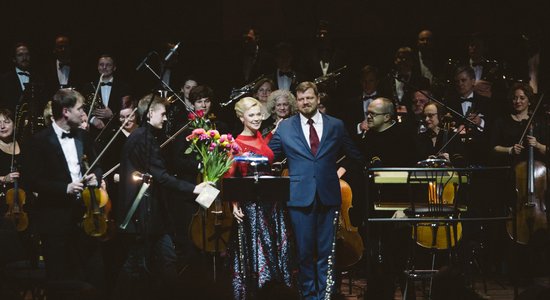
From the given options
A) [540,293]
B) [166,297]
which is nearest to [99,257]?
[166,297]

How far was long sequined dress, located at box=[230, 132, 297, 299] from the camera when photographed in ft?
20.1

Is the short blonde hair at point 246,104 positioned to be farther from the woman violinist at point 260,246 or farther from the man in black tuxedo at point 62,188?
the man in black tuxedo at point 62,188

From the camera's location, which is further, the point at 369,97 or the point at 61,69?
the point at 61,69

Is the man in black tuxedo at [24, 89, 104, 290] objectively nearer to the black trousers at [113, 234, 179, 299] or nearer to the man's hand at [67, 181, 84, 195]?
the man's hand at [67, 181, 84, 195]

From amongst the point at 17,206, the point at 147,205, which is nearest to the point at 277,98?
the point at 147,205

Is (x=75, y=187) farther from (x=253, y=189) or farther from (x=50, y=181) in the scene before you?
(x=253, y=189)

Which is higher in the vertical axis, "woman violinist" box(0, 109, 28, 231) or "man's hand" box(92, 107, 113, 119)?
"man's hand" box(92, 107, 113, 119)

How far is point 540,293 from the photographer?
300 centimetres

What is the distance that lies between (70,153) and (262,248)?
64.9 inches

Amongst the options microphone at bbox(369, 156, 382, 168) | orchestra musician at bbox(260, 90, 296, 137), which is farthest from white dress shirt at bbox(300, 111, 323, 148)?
orchestra musician at bbox(260, 90, 296, 137)

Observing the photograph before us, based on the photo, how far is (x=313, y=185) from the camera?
19.5 feet

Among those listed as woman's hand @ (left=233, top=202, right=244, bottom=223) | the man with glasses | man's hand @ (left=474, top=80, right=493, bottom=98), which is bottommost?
woman's hand @ (left=233, top=202, right=244, bottom=223)

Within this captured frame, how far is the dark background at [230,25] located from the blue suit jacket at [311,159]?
316 centimetres

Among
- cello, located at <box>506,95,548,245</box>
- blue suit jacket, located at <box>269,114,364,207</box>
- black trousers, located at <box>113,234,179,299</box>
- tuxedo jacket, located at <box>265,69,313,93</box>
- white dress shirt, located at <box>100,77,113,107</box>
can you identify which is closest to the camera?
black trousers, located at <box>113,234,179,299</box>
